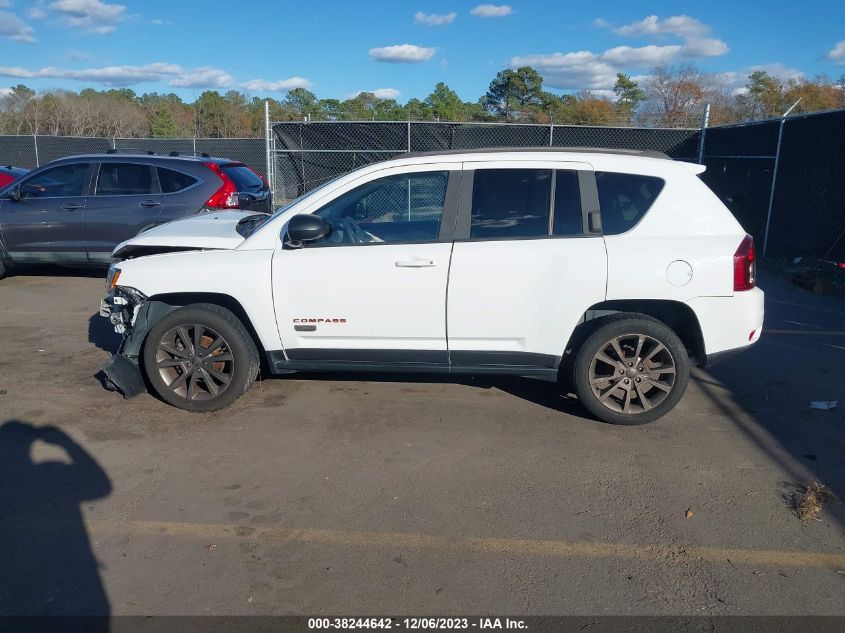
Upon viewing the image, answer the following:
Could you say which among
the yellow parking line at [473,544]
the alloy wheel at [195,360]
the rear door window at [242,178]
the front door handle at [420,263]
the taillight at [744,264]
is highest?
the rear door window at [242,178]

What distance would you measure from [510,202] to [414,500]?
2217 millimetres

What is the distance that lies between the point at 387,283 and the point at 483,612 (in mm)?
2447

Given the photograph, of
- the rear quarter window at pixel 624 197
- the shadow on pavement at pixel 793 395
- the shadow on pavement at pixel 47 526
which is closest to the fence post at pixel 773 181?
the shadow on pavement at pixel 793 395

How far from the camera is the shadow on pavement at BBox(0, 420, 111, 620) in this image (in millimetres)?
3131

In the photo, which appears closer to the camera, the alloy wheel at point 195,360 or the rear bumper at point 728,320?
the rear bumper at point 728,320

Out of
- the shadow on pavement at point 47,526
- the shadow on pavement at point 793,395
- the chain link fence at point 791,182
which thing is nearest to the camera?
the shadow on pavement at point 47,526

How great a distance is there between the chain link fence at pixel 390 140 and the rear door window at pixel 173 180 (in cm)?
465

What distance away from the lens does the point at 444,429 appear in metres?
5.01

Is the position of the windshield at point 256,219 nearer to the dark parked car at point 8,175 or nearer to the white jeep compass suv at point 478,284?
the white jeep compass suv at point 478,284

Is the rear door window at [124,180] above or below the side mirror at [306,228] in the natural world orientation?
above

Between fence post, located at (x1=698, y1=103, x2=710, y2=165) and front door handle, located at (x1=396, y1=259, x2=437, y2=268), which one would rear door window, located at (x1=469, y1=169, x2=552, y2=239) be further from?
fence post, located at (x1=698, y1=103, x2=710, y2=165)

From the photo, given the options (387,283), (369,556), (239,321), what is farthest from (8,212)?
(369,556)

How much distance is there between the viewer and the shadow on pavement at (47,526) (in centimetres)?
313

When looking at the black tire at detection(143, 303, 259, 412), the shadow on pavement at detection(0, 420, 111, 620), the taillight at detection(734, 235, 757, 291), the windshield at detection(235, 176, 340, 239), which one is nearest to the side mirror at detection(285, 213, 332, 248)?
the windshield at detection(235, 176, 340, 239)
